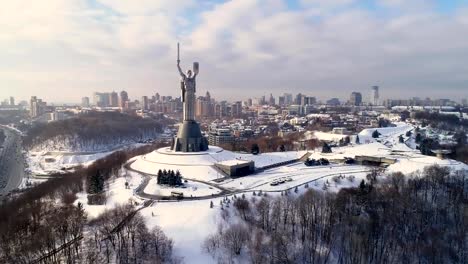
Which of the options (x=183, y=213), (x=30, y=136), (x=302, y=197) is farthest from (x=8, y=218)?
(x=30, y=136)

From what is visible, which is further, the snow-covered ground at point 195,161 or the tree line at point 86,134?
the tree line at point 86,134

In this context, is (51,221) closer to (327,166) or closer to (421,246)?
(421,246)

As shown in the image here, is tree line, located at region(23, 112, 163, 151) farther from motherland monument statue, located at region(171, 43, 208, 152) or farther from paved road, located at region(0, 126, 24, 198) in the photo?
motherland monument statue, located at region(171, 43, 208, 152)

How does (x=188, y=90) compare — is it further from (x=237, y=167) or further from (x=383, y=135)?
(x=383, y=135)

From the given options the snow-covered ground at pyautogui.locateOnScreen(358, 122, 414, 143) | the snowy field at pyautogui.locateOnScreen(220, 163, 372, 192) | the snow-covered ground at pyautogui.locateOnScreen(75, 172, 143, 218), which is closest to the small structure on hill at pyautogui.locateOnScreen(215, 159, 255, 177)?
the snowy field at pyautogui.locateOnScreen(220, 163, 372, 192)

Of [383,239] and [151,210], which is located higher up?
[151,210]

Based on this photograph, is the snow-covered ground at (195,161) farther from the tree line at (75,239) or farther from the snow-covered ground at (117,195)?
the tree line at (75,239)

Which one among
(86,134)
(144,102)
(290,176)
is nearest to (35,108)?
(144,102)

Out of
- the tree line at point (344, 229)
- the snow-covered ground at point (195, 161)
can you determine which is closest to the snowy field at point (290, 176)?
the snow-covered ground at point (195, 161)
